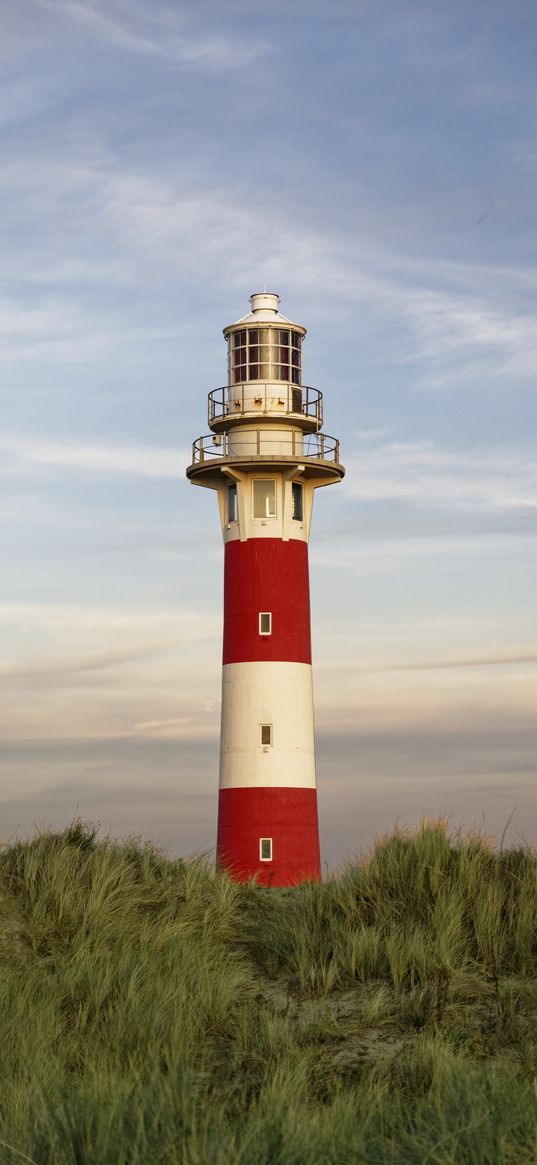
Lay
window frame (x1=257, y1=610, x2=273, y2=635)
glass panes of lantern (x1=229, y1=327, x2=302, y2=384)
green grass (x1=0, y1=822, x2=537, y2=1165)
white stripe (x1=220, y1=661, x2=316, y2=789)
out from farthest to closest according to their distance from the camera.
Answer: glass panes of lantern (x1=229, y1=327, x2=302, y2=384) → window frame (x1=257, y1=610, x2=273, y2=635) → white stripe (x1=220, y1=661, x2=316, y2=789) → green grass (x1=0, y1=822, x2=537, y2=1165)

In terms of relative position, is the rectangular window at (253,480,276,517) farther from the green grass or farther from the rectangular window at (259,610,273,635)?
the green grass

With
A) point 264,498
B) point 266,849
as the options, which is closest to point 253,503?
point 264,498

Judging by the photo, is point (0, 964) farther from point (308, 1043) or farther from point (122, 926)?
point (308, 1043)

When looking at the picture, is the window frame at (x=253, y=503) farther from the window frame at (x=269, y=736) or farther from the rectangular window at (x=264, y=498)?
the window frame at (x=269, y=736)

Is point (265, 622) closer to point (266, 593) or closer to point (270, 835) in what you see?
point (266, 593)

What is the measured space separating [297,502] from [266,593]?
8.85ft

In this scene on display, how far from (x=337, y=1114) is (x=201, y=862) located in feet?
30.8

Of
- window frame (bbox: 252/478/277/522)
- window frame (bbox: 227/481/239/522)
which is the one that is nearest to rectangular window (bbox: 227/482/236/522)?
window frame (bbox: 227/481/239/522)

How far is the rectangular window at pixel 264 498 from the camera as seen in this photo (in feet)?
98.9

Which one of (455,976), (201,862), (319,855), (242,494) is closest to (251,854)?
(319,855)

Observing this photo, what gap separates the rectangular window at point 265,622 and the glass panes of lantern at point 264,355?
554 cm

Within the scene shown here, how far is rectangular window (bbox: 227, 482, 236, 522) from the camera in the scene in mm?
30500

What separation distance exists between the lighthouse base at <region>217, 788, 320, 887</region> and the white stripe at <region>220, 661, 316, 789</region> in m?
0.27

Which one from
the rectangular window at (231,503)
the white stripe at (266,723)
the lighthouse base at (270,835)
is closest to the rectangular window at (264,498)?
the rectangular window at (231,503)
